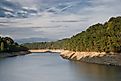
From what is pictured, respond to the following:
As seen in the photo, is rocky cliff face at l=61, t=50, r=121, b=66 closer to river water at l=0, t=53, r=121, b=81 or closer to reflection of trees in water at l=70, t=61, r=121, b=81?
river water at l=0, t=53, r=121, b=81

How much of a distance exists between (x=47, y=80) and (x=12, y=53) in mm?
133178

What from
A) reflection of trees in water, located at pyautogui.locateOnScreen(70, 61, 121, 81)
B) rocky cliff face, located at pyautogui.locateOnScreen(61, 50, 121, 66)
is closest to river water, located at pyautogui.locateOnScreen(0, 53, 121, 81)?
reflection of trees in water, located at pyautogui.locateOnScreen(70, 61, 121, 81)

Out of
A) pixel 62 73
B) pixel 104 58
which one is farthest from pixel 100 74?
pixel 104 58

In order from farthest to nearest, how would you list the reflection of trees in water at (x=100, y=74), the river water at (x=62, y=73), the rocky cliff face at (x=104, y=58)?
1. the rocky cliff face at (x=104, y=58)
2. the river water at (x=62, y=73)
3. the reflection of trees in water at (x=100, y=74)

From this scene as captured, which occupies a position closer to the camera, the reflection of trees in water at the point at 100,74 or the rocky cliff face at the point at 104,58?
the reflection of trees in water at the point at 100,74

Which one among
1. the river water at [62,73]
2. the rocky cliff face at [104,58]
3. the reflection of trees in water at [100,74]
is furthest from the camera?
the rocky cliff face at [104,58]

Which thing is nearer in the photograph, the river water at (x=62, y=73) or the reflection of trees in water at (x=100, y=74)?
the reflection of trees in water at (x=100, y=74)

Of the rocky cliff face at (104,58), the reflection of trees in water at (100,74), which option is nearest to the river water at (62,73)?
the reflection of trees in water at (100,74)

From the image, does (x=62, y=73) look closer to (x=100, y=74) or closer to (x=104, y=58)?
(x=100, y=74)

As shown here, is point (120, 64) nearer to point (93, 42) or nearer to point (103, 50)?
point (103, 50)

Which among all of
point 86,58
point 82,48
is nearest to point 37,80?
point 86,58

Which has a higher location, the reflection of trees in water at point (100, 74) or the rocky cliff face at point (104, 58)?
the rocky cliff face at point (104, 58)

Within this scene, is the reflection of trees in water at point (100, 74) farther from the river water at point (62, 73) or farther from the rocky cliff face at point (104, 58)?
the rocky cliff face at point (104, 58)

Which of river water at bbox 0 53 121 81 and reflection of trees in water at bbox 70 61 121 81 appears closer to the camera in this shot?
reflection of trees in water at bbox 70 61 121 81
